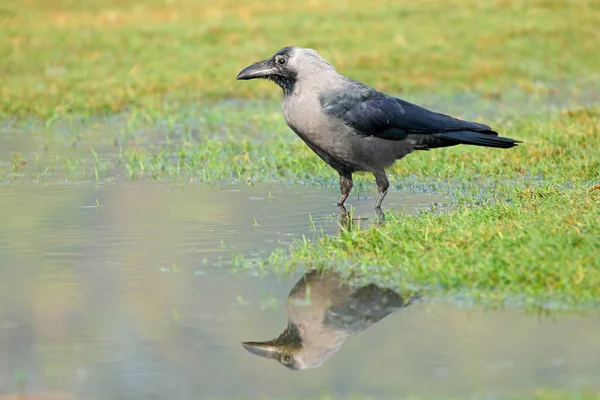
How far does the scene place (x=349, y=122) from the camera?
30.1 feet

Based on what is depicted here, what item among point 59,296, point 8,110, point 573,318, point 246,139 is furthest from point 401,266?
point 8,110

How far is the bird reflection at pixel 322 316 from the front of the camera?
574cm

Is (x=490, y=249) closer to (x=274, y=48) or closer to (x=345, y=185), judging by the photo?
(x=345, y=185)

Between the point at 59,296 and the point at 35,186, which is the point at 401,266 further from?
the point at 35,186

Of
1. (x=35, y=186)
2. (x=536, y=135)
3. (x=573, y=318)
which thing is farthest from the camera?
(x=536, y=135)

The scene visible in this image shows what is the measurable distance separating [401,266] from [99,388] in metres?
2.44

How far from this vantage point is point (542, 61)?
18.6 metres

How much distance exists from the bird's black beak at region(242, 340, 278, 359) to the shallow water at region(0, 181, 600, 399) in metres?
0.06

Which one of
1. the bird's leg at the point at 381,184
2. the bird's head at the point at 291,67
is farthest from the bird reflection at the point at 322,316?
the bird's head at the point at 291,67

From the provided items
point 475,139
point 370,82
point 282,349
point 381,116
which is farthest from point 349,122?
point 370,82

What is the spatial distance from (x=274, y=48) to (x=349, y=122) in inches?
397

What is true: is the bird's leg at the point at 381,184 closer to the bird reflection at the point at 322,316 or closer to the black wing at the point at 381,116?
the black wing at the point at 381,116

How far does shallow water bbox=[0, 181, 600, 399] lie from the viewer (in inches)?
204

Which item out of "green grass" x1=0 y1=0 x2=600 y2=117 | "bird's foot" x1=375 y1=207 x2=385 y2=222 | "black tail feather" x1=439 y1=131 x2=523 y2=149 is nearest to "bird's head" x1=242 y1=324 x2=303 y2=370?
"bird's foot" x1=375 y1=207 x2=385 y2=222
